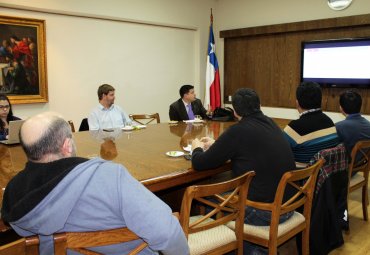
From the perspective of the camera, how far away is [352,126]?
3041 millimetres

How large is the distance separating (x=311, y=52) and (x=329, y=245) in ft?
11.8

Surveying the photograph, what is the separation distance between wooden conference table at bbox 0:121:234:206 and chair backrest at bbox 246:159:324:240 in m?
0.42

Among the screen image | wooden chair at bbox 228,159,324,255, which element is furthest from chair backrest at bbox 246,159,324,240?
the screen image

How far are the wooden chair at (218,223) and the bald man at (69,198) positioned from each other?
418 millimetres

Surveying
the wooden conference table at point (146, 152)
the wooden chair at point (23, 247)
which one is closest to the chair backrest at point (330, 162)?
the wooden conference table at point (146, 152)

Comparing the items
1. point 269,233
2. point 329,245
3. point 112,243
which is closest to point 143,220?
point 112,243

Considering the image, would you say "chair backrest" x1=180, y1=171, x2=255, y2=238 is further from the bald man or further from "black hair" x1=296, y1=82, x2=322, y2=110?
"black hair" x1=296, y1=82, x2=322, y2=110

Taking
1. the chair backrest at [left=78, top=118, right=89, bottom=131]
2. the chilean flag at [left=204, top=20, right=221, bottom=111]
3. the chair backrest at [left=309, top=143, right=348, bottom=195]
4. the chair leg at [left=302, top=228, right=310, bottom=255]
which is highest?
the chilean flag at [left=204, top=20, right=221, bottom=111]

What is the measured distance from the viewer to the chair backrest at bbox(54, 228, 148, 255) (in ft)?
3.36

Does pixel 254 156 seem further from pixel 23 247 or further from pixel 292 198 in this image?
pixel 23 247

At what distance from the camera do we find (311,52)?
17.3 ft

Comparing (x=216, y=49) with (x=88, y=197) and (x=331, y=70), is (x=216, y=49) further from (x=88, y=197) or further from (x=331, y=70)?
(x=88, y=197)

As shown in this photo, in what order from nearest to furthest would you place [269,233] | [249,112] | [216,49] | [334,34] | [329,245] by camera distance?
[269,233] → [249,112] → [329,245] → [334,34] → [216,49]

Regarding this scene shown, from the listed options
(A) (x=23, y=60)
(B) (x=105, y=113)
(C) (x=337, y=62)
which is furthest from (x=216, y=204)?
(C) (x=337, y=62)
